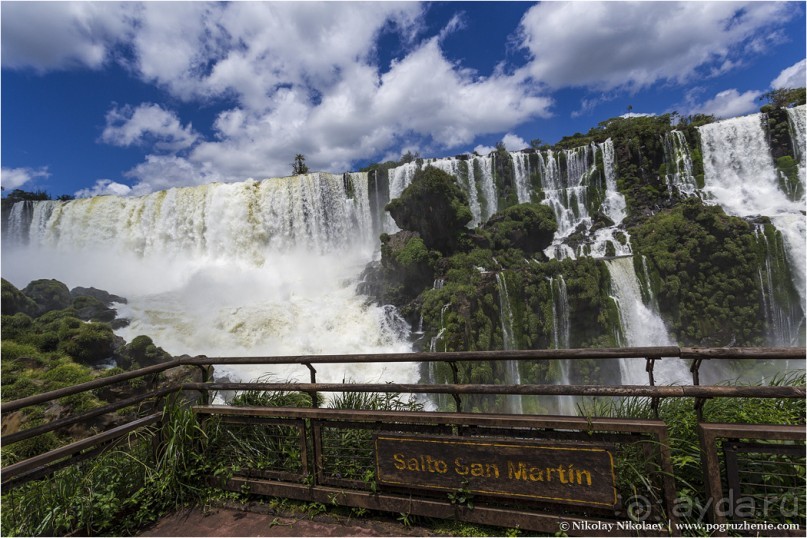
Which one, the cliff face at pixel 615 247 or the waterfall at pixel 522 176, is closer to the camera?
the cliff face at pixel 615 247

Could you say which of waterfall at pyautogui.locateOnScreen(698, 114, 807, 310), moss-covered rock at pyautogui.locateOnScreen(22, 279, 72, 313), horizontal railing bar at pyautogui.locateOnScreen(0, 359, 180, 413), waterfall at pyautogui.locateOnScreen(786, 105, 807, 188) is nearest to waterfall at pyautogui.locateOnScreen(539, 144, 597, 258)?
waterfall at pyautogui.locateOnScreen(698, 114, 807, 310)

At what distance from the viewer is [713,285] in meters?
15.3

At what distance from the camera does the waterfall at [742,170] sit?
1950 cm

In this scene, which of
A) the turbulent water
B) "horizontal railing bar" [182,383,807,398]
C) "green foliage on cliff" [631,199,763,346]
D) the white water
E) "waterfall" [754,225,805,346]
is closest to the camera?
"horizontal railing bar" [182,383,807,398]

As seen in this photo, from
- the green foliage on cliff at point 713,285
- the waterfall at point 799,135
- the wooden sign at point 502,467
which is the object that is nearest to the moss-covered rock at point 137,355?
the wooden sign at point 502,467

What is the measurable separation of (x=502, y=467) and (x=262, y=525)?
62.6 inches

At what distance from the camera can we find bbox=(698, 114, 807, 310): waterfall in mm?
19500

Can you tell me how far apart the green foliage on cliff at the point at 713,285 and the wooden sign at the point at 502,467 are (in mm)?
A: 15158

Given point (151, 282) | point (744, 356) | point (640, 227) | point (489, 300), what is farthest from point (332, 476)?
point (151, 282)

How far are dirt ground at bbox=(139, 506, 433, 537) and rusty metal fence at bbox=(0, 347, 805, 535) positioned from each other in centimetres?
10

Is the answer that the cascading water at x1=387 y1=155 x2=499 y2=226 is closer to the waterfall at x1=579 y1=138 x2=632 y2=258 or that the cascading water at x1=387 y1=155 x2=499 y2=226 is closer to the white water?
the white water

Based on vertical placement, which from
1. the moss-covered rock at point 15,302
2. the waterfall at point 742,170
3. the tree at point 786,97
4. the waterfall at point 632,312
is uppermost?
the tree at point 786,97

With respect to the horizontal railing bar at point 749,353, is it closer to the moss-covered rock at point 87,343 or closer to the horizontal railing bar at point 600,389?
the horizontal railing bar at point 600,389

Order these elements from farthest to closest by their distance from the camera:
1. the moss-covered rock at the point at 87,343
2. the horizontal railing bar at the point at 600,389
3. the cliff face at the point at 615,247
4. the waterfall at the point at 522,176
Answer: the waterfall at the point at 522,176, the cliff face at the point at 615,247, the moss-covered rock at the point at 87,343, the horizontal railing bar at the point at 600,389
